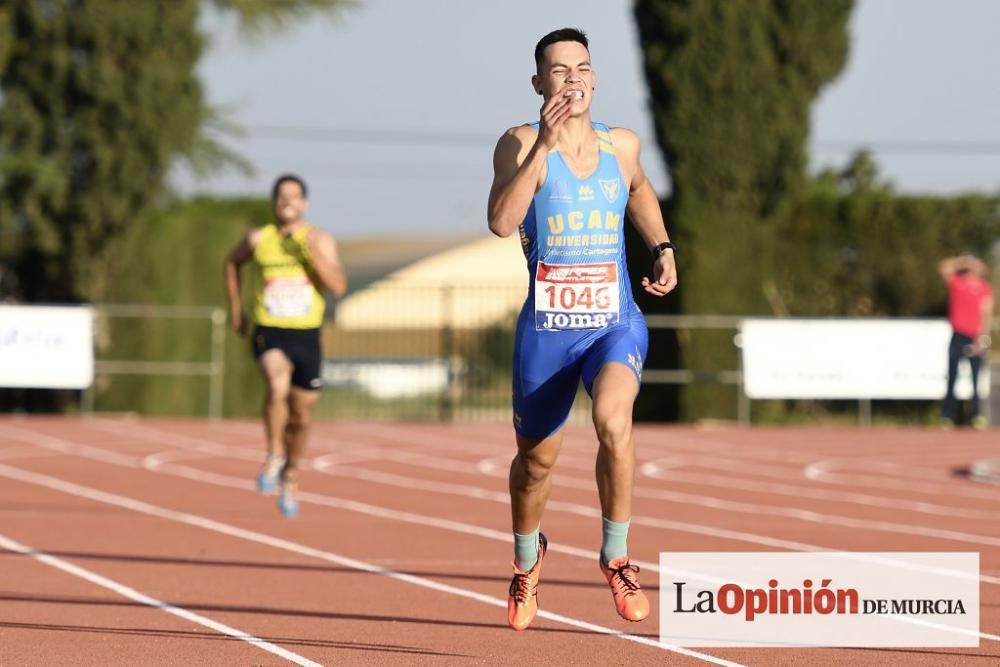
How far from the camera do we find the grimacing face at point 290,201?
12.0 m

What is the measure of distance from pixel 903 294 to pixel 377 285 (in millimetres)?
8653

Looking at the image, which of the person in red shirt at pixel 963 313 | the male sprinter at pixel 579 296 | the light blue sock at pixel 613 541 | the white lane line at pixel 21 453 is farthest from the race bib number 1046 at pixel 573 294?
the person in red shirt at pixel 963 313

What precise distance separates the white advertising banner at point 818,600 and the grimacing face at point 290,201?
366cm

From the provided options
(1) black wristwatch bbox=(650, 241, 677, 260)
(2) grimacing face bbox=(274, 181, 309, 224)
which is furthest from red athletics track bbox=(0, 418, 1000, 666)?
(2) grimacing face bbox=(274, 181, 309, 224)

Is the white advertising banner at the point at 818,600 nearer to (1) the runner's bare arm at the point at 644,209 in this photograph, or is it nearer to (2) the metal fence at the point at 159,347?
(1) the runner's bare arm at the point at 644,209

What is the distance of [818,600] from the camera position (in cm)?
848

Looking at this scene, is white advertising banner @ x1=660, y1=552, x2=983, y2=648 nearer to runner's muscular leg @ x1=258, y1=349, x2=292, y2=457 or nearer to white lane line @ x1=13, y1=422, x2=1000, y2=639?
white lane line @ x1=13, y1=422, x2=1000, y2=639

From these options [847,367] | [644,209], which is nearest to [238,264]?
[644,209]

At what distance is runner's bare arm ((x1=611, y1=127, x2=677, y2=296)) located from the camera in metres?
6.76

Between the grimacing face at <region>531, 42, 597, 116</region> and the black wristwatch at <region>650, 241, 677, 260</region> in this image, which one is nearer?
the grimacing face at <region>531, 42, 597, 116</region>

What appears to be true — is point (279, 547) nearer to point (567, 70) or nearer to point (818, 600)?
point (818, 600)

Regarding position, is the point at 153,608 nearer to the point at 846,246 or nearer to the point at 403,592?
the point at 403,592

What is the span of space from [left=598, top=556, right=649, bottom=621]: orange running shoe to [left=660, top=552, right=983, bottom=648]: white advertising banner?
64cm

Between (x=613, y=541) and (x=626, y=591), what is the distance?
0.71 ft
